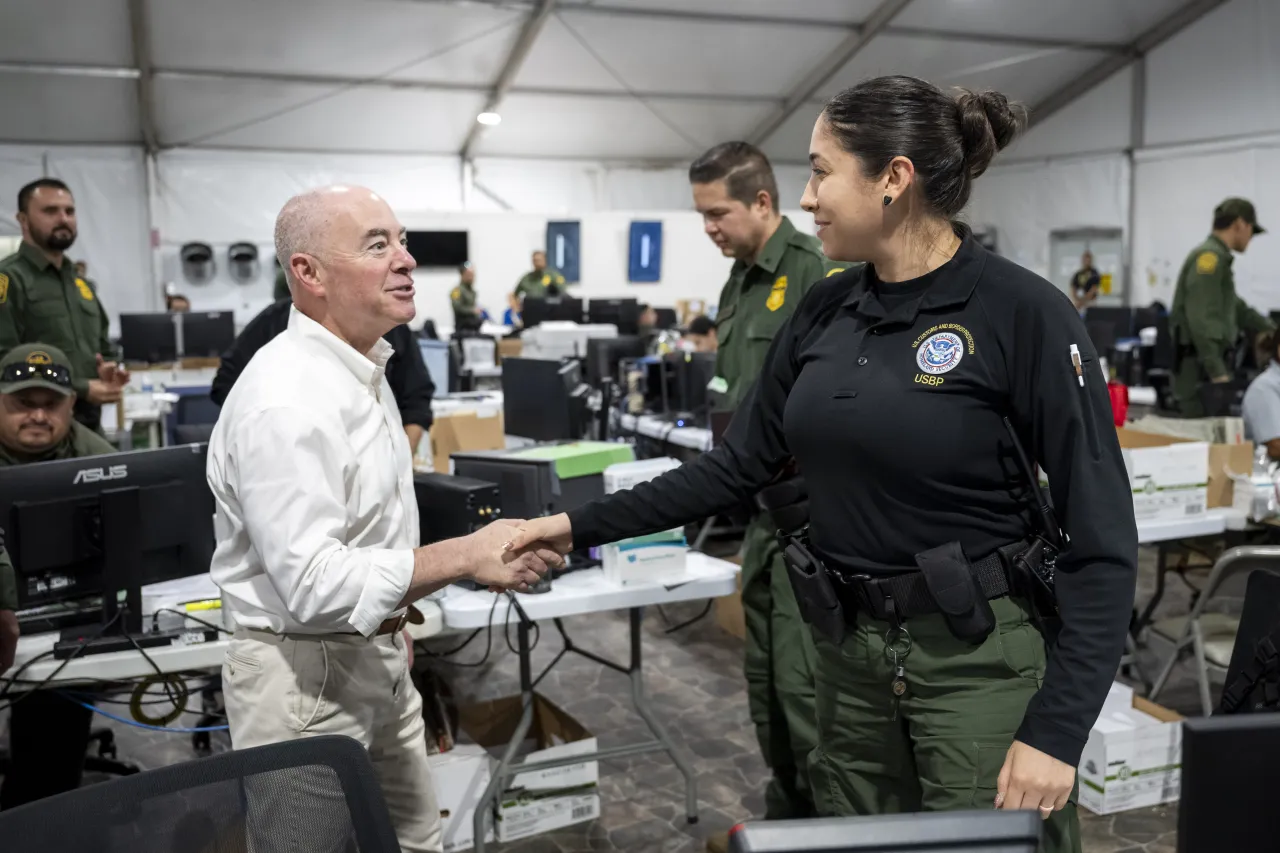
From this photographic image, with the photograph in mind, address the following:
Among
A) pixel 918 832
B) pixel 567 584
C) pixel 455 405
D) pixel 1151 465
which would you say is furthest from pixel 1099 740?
pixel 455 405

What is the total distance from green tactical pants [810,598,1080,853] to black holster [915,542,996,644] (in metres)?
0.03

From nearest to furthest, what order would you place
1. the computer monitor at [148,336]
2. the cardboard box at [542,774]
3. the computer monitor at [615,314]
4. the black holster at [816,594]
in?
1. the black holster at [816,594]
2. the cardboard box at [542,774]
3. the computer monitor at [148,336]
4. the computer monitor at [615,314]

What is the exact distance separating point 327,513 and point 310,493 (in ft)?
0.14

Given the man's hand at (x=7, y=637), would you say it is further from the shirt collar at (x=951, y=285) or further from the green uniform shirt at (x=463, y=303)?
the green uniform shirt at (x=463, y=303)

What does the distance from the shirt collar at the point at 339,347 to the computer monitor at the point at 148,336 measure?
7672 mm

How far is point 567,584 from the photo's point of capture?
3.06m

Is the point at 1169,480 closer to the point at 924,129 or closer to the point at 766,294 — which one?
the point at 766,294

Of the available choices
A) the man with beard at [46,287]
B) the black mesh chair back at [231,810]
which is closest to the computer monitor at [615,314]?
the man with beard at [46,287]

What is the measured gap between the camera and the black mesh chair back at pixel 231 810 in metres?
1.12

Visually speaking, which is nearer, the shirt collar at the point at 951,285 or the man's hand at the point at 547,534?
the shirt collar at the point at 951,285

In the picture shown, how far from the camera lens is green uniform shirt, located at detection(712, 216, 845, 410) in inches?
119

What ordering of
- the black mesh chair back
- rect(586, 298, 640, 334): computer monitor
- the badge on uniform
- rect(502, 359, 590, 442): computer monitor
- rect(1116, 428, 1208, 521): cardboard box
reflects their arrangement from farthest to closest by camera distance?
rect(586, 298, 640, 334): computer monitor → rect(502, 359, 590, 442): computer monitor → rect(1116, 428, 1208, 521): cardboard box → the badge on uniform → the black mesh chair back

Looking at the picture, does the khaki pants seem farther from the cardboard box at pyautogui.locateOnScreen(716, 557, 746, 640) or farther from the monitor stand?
the cardboard box at pyautogui.locateOnScreen(716, 557, 746, 640)

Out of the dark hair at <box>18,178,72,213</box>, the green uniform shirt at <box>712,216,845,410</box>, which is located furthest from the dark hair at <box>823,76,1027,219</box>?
the dark hair at <box>18,178,72,213</box>
